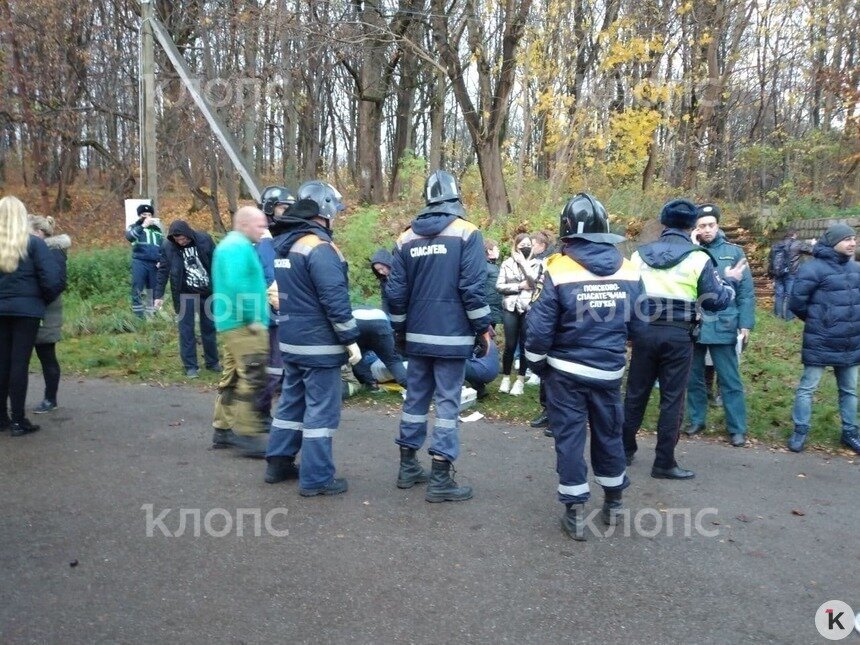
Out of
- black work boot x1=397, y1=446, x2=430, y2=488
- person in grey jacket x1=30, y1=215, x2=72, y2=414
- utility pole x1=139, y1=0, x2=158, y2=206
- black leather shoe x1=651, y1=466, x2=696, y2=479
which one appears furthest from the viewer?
utility pole x1=139, y1=0, x2=158, y2=206

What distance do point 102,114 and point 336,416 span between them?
22.4 meters

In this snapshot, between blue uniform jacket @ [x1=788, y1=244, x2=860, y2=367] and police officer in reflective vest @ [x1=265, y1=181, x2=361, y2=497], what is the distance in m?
4.35

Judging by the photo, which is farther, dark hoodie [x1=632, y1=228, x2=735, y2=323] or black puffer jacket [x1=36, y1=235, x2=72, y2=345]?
black puffer jacket [x1=36, y1=235, x2=72, y2=345]

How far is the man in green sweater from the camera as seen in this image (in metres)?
5.79

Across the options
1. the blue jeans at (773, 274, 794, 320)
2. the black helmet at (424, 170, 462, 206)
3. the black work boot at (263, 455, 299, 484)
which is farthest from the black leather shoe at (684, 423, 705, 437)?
the blue jeans at (773, 274, 794, 320)

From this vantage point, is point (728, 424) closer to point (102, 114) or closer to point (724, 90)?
point (724, 90)

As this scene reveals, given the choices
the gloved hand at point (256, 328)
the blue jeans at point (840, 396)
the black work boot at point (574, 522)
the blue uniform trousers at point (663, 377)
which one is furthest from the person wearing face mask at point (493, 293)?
the black work boot at point (574, 522)

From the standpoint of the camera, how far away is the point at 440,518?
16.4 ft

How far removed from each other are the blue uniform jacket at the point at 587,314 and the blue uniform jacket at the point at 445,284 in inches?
23.2

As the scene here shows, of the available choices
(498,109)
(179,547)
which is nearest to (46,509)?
(179,547)

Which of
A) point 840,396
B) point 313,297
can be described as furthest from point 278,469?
point 840,396

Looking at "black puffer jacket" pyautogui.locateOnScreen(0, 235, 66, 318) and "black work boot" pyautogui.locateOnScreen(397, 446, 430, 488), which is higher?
"black puffer jacket" pyautogui.locateOnScreen(0, 235, 66, 318)

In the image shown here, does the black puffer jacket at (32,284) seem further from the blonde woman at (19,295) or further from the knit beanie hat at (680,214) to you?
the knit beanie hat at (680,214)

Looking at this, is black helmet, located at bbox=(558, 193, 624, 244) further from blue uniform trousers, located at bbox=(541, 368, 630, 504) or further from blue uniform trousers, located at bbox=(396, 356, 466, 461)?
blue uniform trousers, located at bbox=(396, 356, 466, 461)
